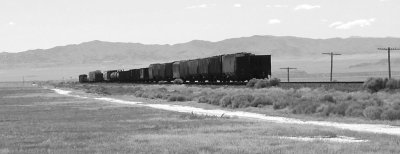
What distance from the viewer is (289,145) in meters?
18.7

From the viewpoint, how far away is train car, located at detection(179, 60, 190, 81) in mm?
83469

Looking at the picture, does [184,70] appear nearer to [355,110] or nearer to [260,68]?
[260,68]

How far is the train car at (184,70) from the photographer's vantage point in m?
83.5

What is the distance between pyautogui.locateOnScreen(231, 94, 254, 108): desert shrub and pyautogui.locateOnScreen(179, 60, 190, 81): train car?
37.8 meters

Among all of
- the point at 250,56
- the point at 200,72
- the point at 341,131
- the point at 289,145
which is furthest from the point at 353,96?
the point at 200,72

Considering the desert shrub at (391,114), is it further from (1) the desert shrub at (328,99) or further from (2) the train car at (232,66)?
(2) the train car at (232,66)

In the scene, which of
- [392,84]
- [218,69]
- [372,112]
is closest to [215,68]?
[218,69]

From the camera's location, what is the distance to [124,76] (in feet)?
463

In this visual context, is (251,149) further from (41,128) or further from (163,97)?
A: (163,97)

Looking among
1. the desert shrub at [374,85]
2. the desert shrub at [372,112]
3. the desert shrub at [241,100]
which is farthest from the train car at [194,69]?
the desert shrub at [372,112]

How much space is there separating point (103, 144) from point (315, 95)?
22.6 m

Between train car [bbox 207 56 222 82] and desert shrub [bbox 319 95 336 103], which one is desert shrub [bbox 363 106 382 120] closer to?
desert shrub [bbox 319 95 336 103]

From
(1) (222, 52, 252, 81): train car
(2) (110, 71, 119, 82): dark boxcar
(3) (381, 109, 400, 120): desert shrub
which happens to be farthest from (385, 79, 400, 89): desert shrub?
(2) (110, 71, 119, 82): dark boxcar

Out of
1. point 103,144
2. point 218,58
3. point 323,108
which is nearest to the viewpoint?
point 103,144
